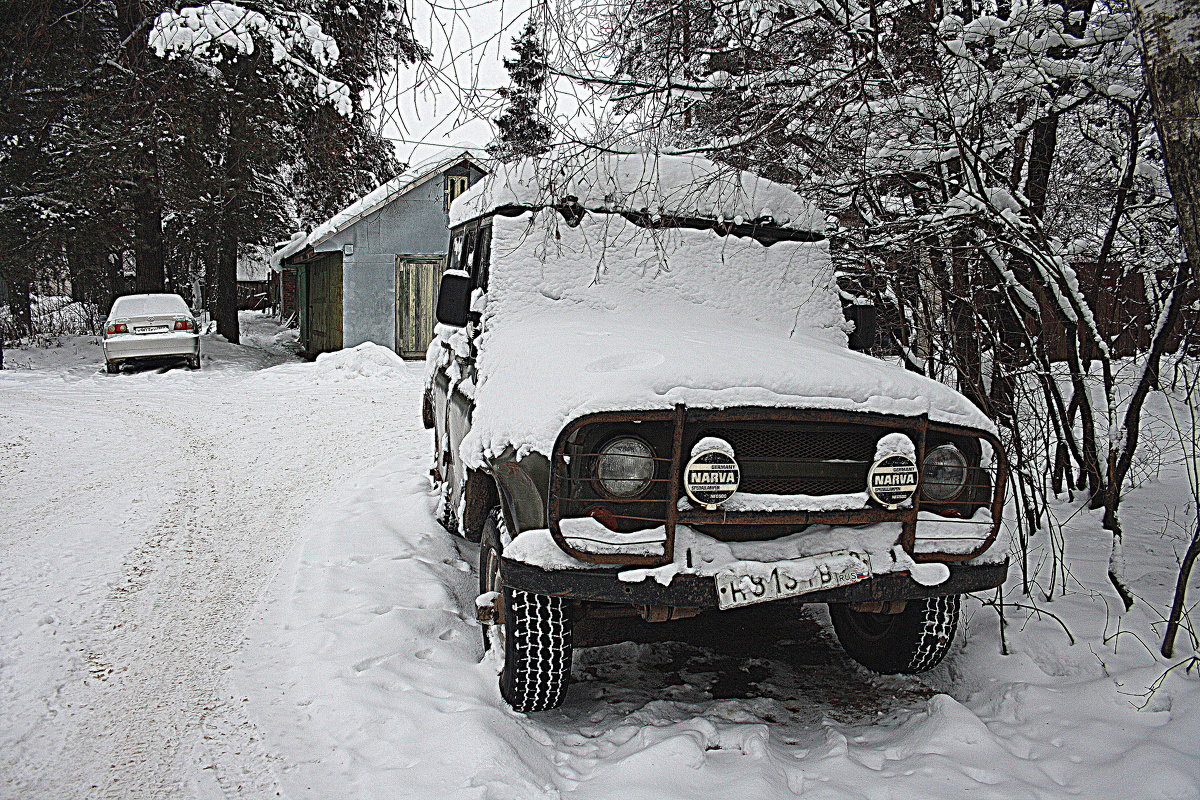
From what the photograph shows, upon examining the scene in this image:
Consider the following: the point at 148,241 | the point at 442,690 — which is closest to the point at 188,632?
the point at 442,690

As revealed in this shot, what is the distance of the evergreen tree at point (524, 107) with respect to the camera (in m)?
3.27

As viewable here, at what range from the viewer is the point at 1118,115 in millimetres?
4484

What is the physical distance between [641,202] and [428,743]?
2900mm

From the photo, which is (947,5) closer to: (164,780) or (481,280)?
(481,280)

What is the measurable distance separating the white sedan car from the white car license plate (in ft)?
49.3

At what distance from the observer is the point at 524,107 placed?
3547 mm

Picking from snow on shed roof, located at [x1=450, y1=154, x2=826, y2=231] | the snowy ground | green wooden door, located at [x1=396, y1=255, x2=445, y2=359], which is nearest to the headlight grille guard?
the snowy ground

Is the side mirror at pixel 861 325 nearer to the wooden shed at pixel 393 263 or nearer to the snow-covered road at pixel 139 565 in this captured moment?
the snow-covered road at pixel 139 565

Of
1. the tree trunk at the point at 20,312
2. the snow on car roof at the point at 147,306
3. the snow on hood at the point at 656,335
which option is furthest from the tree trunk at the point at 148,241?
the snow on hood at the point at 656,335

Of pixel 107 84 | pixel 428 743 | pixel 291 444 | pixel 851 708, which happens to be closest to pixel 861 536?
pixel 851 708

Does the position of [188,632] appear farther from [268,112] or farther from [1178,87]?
[268,112]

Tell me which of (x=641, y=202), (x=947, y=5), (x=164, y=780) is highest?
(x=947, y=5)

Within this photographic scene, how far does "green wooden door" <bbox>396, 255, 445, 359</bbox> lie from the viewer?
19469 mm

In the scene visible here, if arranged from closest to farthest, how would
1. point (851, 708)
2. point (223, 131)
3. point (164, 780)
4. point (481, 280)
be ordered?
point (164, 780), point (851, 708), point (481, 280), point (223, 131)
